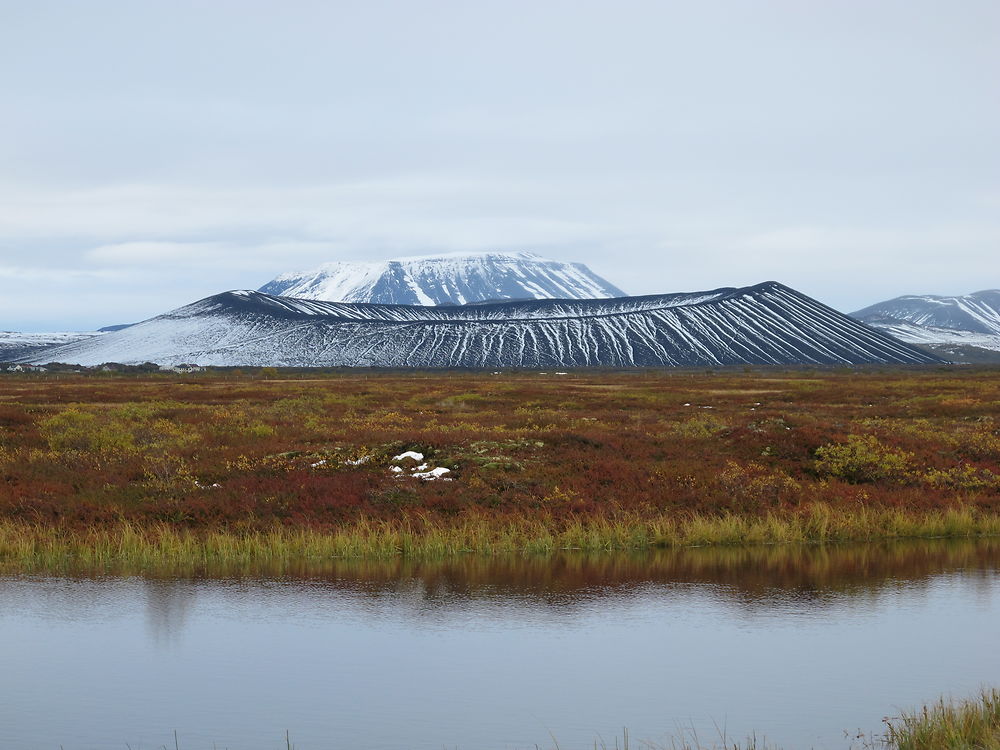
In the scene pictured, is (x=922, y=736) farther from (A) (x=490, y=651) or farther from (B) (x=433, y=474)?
(B) (x=433, y=474)

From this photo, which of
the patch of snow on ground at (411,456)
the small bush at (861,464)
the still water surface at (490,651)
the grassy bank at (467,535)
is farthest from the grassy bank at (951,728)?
the patch of snow on ground at (411,456)

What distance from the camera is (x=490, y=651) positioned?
16016 mm

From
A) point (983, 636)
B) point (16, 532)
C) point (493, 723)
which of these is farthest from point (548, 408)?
point (493, 723)

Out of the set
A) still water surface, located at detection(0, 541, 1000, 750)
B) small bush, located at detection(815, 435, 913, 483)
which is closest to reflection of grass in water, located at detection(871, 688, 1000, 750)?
still water surface, located at detection(0, 541, 1000, 750)

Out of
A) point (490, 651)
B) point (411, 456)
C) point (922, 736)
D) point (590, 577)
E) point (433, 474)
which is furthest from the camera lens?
point (411, 456)

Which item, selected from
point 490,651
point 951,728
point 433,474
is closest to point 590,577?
point 490,651

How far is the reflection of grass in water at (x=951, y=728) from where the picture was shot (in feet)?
34.9

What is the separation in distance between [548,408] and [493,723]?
151 feet

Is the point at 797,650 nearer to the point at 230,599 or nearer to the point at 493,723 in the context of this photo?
the point at 493,723

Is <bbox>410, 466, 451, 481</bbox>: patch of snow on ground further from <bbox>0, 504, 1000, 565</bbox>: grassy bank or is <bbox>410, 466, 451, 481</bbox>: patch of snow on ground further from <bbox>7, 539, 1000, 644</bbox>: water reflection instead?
<bbox>7, 539, 1000, 644</bbox>: water reflection

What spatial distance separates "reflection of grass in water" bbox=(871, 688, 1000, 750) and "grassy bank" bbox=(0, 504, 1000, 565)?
1304cm

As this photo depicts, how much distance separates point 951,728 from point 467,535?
1500cm

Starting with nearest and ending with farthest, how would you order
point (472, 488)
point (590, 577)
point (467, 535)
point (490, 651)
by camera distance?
point (490, 651) → point (590, 577) → point (467, 535) → point (472, 488)

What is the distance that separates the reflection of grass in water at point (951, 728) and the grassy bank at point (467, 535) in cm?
1304
